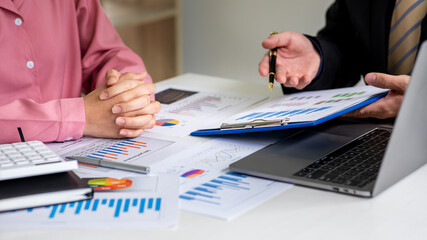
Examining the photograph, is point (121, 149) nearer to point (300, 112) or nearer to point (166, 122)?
point (166, 122)

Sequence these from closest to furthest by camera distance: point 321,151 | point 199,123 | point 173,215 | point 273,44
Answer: point 173,215
point 321,151
point 199,123
point 273,44

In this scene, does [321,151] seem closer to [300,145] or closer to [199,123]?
[300,145]

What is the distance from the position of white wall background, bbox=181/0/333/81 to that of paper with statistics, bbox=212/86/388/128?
2036mm

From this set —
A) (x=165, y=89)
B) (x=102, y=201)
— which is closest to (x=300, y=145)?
(x=102, y=201)

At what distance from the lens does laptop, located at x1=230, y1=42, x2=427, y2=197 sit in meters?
0.84

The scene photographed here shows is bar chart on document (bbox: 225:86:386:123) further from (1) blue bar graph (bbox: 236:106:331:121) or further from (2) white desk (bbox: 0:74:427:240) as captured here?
(2) white desk (bbox: 0:74:427:240)

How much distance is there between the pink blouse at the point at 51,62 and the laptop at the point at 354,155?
0.43 metres

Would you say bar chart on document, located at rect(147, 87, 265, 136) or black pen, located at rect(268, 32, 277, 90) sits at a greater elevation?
black pen, located at rect(268, 32, 277, 90)

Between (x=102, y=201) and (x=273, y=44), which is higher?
(x=273, y=44)

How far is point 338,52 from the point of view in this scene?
5.29 feet

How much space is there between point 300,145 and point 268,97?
46 cm

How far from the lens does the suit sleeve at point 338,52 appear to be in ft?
5.05

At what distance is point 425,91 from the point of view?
0.87 m

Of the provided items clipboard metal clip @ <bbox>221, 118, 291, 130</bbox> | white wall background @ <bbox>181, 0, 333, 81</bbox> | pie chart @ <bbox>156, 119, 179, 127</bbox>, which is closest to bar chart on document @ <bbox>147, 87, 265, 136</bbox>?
pie chart @ <bbox>156, 119, 179, 127</bbox>
